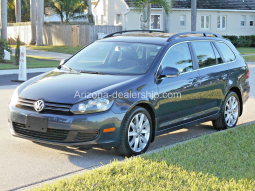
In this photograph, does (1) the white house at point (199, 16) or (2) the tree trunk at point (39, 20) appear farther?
(1) the white house at point (199, 16)

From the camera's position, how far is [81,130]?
5414 millimetres

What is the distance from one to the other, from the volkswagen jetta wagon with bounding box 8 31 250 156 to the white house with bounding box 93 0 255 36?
113ft

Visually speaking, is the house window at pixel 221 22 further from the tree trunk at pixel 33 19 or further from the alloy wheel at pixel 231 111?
the alloy wheel at pixel 231 111

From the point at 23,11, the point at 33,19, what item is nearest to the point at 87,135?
the point at 33,19

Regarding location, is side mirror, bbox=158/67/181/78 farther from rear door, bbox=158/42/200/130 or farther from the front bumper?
the front bumper

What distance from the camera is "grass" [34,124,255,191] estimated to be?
14.5ft

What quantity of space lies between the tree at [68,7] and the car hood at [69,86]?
49.7 metres

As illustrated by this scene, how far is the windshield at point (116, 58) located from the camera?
21.3 ft

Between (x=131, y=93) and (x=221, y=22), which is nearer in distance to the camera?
(x=131, y=93)

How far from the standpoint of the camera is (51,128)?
215 inches

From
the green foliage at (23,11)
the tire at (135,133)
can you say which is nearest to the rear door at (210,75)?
the tire at (135,133)

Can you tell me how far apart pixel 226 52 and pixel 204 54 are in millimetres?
837

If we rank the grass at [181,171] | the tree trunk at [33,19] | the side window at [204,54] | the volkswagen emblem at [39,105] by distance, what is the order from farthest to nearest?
the tree trunk at [33,19] → the side window at [204,54] → the volkswagen emblem at [39,105] → the grass at [181,171]

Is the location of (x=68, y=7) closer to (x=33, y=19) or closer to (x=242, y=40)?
(x=33, y=19)
